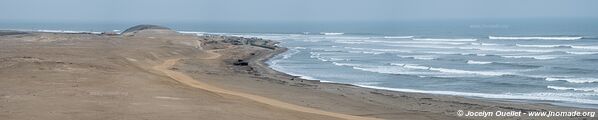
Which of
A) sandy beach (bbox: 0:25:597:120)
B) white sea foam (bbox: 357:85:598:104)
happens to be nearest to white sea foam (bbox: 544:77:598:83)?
white sea foam (bbox: 357:85:598:104)

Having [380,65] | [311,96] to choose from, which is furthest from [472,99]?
[380,65]

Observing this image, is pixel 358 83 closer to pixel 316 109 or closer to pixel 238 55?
pixel 316 109

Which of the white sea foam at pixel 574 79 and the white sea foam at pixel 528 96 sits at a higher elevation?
the white sea foam at pixel 574 79

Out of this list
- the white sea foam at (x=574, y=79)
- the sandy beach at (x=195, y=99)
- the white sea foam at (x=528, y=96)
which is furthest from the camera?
the white sea foam at (x=574, y=79)

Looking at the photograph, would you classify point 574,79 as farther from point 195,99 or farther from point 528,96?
point 195,99

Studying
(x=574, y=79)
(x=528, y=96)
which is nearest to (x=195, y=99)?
(x=528, y=96)

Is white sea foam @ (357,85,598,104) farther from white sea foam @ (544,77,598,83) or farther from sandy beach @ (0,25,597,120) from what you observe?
white sea foam @ (544,77,598,83)

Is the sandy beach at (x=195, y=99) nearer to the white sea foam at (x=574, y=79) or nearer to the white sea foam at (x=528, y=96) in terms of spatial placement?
the white sea foam at (x=528, y=96)

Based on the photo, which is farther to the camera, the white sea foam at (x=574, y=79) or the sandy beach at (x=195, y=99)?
the white sea foam at (x=574, y=79)

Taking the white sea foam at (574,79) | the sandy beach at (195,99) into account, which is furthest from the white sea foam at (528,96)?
the white sea foam at (574,79)

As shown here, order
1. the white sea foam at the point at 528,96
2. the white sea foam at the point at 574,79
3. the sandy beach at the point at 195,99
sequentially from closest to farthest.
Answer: the sandy beach at the point at 195,99
the white sea foam at the point at 528,96
the white sea foam at the point at 574,79

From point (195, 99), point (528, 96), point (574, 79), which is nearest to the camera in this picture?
point (195, 99)

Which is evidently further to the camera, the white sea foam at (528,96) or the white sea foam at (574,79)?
the white sea foam at (574,79)
